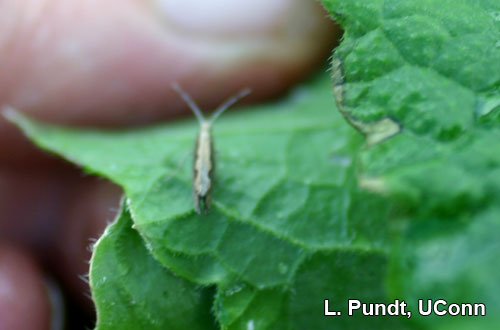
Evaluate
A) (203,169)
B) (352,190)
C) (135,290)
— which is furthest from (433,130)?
(135,290)

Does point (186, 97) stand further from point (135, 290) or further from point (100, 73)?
point (135, 290)

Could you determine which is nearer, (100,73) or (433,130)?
(433,130)

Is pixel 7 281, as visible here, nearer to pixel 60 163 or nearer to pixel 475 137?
pixel 60 163

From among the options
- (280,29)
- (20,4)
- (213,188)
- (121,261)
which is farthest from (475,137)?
(20,4)

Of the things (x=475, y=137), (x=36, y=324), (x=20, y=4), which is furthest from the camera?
(x=20, y=4)

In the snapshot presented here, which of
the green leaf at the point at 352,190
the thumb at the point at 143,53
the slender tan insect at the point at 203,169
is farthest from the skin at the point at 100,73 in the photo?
the slender tan insect at the point at 203,169

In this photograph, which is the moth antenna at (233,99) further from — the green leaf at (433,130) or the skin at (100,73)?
the green leaf at (433,130)

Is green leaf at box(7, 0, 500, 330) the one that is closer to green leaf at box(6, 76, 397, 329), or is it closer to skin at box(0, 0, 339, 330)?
green leaf at box(6, 76, 397, 329)
